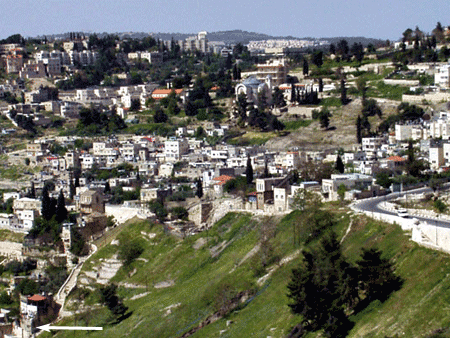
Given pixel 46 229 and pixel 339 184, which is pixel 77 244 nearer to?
pixel 46 229

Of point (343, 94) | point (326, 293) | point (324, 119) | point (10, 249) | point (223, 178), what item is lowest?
point (10, 249)

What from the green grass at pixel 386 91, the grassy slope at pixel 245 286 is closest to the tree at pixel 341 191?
the grassy slope at pixel 245 286

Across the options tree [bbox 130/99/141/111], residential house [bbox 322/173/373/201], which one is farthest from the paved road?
tree [bbox 130/99/141/111]

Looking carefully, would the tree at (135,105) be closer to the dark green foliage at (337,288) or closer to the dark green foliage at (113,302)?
the dark green foliage at (113,302)

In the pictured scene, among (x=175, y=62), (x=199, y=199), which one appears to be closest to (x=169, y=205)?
(x=199, y=199)

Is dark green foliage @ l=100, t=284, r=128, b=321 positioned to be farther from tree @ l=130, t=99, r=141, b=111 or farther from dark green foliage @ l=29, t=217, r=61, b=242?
tree @ l=130, t=99, r=141, b=111

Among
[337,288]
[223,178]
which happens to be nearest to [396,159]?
[223,178]
